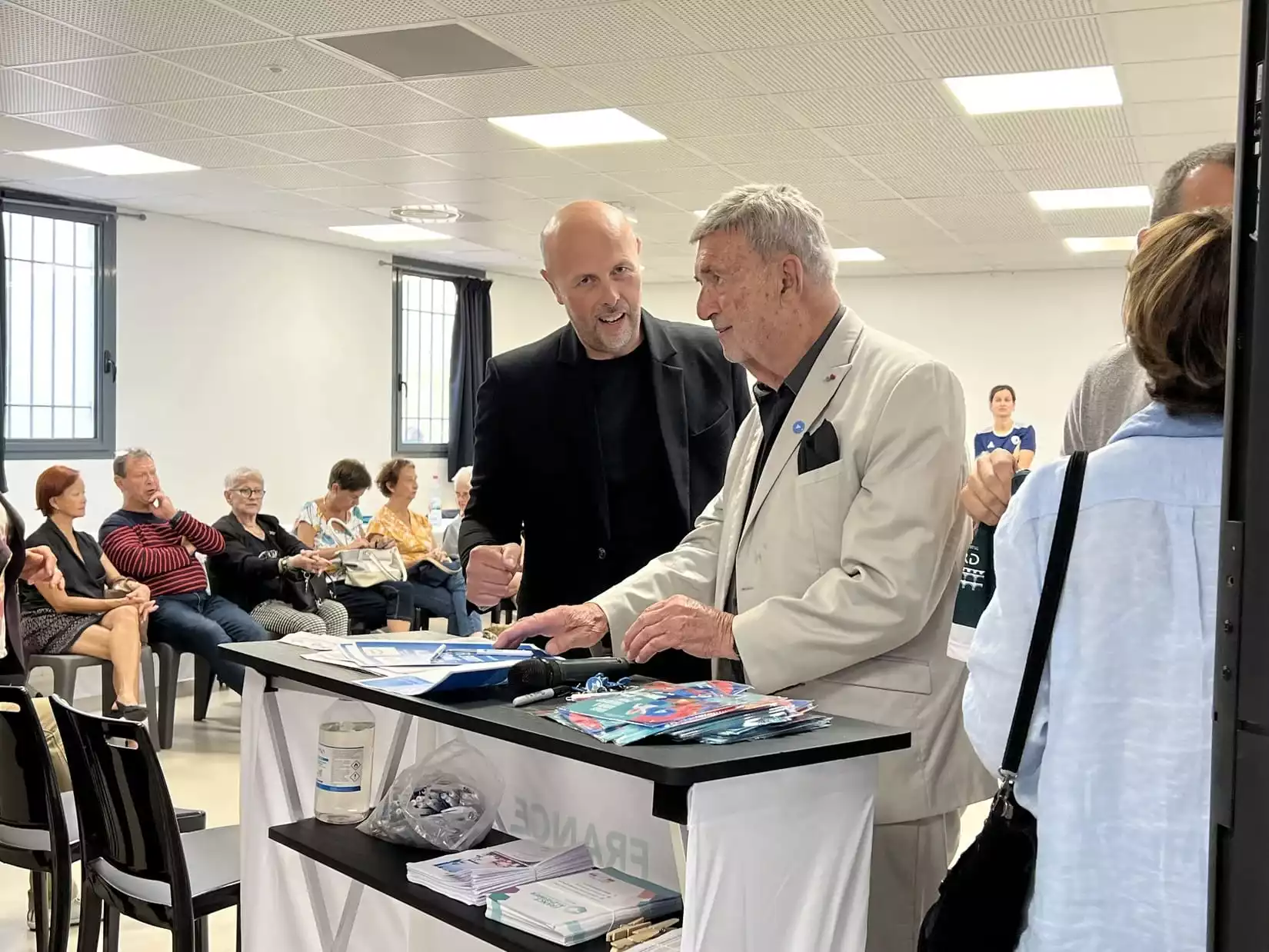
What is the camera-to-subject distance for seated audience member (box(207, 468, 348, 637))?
6.87m

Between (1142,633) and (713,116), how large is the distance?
206 inches

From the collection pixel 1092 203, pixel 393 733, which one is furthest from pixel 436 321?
pixel 393 733

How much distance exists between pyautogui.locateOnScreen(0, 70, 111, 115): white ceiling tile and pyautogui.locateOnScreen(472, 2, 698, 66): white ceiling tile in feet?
7.04

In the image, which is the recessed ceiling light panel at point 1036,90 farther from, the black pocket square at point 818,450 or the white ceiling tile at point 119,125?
the black pocket square at point 818,450

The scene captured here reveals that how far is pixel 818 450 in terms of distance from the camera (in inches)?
79.4

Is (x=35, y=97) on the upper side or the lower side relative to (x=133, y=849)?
upper

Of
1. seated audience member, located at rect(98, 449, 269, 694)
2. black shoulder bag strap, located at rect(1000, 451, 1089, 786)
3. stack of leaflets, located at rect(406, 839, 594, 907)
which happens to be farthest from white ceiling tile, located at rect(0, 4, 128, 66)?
black shoulder bag strap, located at rect(1000, 451, 1089, 786)

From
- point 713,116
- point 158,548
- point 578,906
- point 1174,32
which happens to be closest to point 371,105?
point 713,116

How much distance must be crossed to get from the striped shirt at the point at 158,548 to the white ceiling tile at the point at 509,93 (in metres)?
2.49

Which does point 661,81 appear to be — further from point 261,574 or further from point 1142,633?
point 1142,633

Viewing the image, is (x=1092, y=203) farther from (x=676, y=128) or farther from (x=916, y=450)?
(x=916, y=450)

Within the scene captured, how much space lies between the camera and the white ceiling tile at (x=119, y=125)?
6199 millimetres

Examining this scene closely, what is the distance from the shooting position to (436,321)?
12156mm

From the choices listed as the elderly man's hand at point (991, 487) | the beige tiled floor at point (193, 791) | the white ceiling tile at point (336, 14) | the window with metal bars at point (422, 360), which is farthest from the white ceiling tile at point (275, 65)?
the window with metal bars at point (422, 360)
